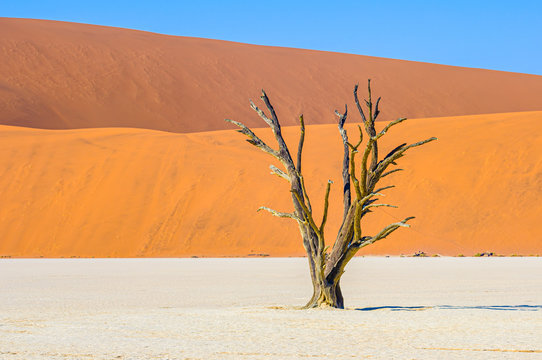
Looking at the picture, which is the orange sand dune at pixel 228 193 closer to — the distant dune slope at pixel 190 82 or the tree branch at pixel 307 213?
the distant dune slope at pixel 190 82

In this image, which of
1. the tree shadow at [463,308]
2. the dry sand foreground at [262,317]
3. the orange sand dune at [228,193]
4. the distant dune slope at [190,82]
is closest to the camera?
the dry sand foreground at [262,317]

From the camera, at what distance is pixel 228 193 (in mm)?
40281

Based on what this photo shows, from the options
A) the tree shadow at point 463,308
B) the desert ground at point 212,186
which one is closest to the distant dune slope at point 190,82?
the desert ground at point 212,186

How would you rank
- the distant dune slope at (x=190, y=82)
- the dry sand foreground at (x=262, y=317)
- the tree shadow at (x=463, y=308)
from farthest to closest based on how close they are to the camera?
the distant dune slope at (x=190, y=82) → the tree shadow at (x=463, y=308) → the dry sand foreground at (x=262, y=317)

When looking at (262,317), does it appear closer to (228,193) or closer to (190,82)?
(228,193)

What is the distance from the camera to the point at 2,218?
3844 centimetres

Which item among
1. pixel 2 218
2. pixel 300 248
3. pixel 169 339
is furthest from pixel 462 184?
pixel 169 339

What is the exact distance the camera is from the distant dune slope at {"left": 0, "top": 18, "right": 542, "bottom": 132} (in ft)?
226

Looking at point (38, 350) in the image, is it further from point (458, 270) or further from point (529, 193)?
point (529, 193)

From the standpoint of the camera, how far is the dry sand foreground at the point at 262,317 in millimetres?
8461

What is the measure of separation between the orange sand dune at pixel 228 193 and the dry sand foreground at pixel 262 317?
1315 centimetres

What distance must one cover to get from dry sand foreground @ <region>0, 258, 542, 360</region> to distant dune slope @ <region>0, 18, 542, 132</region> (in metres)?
47.4

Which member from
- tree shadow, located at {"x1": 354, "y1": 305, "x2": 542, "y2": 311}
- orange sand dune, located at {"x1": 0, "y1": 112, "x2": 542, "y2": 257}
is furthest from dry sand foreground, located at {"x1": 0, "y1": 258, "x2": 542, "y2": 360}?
orange sand dune, located at {"x1": 0, "y1": 112, "x2": 542, "y2": 257}

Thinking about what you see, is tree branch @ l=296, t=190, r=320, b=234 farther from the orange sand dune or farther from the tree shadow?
the orange sand dune
